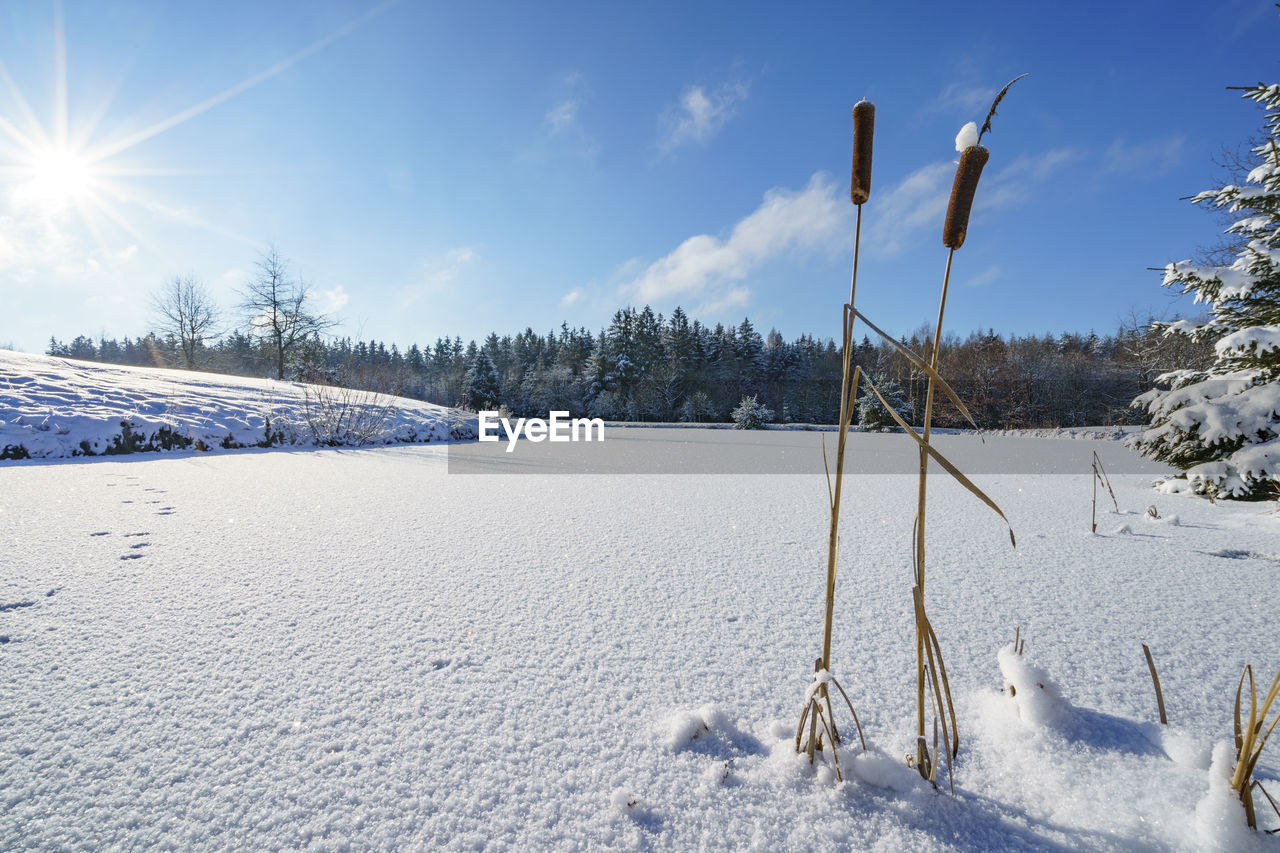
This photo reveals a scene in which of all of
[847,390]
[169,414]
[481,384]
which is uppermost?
[481,384]

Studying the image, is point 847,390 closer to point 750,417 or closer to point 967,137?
point 967,137

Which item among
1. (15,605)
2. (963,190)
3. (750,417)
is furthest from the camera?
(750,417)

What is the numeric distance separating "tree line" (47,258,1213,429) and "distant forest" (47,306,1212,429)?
7 cm

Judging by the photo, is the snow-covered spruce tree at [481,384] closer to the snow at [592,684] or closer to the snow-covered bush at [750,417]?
the snow-covered bush at [750,417]

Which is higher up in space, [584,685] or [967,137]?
[967,137]

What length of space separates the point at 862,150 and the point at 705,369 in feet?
89.0

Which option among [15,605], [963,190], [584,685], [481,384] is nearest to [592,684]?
[584,685]

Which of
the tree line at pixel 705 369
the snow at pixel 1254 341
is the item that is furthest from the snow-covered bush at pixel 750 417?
the snow at pixel 1254 341

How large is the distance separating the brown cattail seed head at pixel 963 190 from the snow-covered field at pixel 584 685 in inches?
31.7

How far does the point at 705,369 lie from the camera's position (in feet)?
90.0

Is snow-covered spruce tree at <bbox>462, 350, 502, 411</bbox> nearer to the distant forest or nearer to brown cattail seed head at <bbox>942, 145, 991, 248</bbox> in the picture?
the distant forest

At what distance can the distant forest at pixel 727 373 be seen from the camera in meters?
18.6

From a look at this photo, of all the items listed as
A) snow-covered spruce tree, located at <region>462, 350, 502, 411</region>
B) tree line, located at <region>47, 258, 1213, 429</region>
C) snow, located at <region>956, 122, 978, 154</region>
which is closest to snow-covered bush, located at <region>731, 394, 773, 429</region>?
tree line, located at <region>47, 258, 1213, 429</region>

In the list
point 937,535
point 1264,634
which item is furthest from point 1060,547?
point 1264,634
